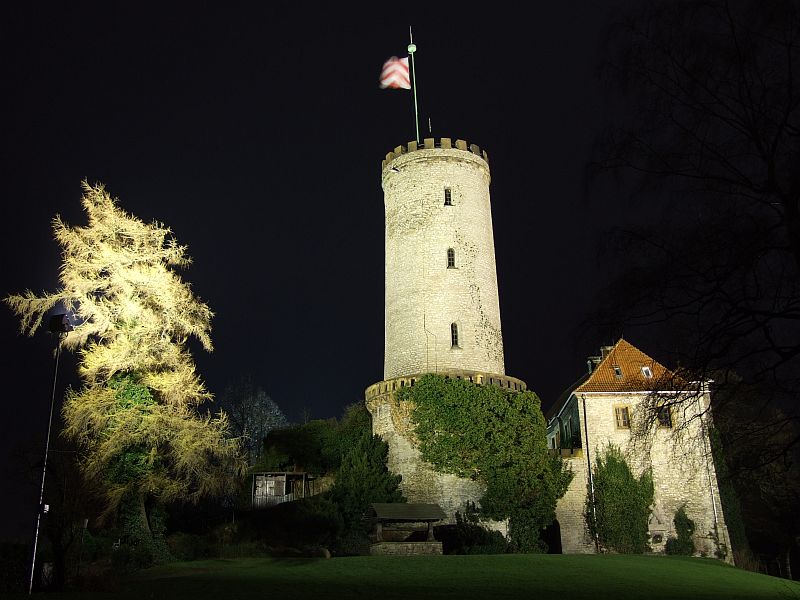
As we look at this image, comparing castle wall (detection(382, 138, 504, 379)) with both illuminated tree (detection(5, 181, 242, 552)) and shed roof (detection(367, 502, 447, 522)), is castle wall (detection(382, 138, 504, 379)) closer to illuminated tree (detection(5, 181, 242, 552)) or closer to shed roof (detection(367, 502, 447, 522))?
shed roof (detection(367, 502, 447, 522))

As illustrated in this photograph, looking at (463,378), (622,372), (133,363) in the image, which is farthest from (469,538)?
(133,363)

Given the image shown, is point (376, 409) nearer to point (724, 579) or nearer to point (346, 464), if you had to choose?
point (346, 464)

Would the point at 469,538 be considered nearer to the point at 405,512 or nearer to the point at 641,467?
the point at 405,512

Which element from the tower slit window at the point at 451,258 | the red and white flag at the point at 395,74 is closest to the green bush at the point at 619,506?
the tower slit window at the point at 451,258

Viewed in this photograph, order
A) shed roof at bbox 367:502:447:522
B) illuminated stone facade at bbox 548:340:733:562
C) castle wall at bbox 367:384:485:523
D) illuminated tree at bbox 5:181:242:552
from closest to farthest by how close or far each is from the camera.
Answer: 1. illuminated tree at bbox 5:181:242:552
2. shed roof at bbox 367:502:447:522
3. castle wall at bbox 367:384:485:523
4. illuminated stone facade at bbox 548:340:733:562

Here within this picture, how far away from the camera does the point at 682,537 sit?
3153cm

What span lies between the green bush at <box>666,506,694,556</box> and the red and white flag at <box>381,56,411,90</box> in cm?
2226

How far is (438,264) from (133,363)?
14.4 m

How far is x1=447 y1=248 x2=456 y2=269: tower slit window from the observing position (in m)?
34.8

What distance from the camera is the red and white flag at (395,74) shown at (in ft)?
114

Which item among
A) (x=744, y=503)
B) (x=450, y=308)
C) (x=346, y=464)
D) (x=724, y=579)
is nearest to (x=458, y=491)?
(x=346, y=464)

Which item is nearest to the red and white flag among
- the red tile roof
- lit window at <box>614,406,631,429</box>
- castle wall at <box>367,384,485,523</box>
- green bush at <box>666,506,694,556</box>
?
castle wall at <box>367,384,485,523</box>

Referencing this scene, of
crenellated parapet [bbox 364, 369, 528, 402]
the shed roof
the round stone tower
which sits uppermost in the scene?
the round stone tower

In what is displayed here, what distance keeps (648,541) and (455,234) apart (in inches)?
617
